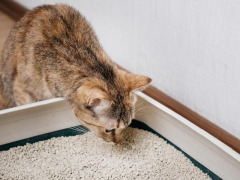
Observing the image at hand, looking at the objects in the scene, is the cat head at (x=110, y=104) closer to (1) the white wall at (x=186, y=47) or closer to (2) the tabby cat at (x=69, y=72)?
(2) the tabby cat at (x=69, y=72)

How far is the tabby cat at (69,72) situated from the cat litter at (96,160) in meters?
0.17

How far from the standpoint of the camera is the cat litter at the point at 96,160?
4.50 ft

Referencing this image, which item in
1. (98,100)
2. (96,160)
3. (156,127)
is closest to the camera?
(98,100)

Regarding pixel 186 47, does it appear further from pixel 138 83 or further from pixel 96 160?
pixel 96 160

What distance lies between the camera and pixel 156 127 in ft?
5.08

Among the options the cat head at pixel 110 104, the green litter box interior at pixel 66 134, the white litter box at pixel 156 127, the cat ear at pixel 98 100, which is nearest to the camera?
the cat ear at pixel 98 100

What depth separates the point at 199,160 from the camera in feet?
4.59

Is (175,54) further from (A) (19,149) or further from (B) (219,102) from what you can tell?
(A) (19,149)

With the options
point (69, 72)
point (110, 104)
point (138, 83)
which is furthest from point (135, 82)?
point (69, 72)

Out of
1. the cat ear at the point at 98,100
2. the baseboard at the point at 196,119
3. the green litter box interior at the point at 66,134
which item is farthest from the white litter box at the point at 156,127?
the cat ear at the point at 98,100

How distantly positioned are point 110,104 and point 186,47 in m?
0.57

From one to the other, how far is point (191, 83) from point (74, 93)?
636mm

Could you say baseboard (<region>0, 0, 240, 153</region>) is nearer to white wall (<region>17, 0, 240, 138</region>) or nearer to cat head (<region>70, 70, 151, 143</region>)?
white wall (<region>17, 0, 240, 138</region>)

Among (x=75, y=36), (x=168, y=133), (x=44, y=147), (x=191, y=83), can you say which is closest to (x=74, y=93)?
(x=75, y=36)
